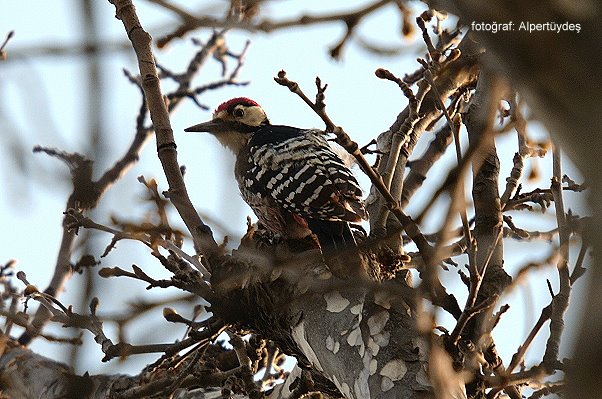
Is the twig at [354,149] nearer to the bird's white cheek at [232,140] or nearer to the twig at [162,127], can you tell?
the twig at [162,127]

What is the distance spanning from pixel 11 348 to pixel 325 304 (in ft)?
8.16

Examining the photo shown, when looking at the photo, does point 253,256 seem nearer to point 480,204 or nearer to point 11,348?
point 480,204

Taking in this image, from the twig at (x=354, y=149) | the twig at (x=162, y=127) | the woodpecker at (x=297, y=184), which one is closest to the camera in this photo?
the twig at (x=354, y=149)

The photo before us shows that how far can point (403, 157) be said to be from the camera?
335 cm

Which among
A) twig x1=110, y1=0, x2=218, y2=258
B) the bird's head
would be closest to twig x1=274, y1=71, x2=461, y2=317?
twig x1=110, y1=0, x2=218, y2=258

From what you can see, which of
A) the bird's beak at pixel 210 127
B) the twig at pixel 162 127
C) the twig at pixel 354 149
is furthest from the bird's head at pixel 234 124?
the twig at pixel 354 149

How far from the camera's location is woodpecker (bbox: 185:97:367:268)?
3695 millimetres

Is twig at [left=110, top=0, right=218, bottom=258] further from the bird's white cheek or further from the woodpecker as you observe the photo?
the bird's white cheek

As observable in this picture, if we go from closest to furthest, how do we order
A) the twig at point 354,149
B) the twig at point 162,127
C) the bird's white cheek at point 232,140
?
the twig at point 354,149
the twig at point 162,127
the bird's white cheek at point 232,140

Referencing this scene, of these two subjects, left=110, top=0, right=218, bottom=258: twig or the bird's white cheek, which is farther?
the bird's white cheek

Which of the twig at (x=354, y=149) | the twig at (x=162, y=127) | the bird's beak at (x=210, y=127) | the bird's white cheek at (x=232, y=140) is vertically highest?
the bird's beak at (x=210, y=127)

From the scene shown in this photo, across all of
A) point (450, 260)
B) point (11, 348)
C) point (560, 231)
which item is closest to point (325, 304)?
point (560, 231)

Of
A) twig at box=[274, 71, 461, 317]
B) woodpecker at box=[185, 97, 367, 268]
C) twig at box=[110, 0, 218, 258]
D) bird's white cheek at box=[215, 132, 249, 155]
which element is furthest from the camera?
bird's white cheek at box=[215, 132, 249, 155]

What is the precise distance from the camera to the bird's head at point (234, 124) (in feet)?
17.8
